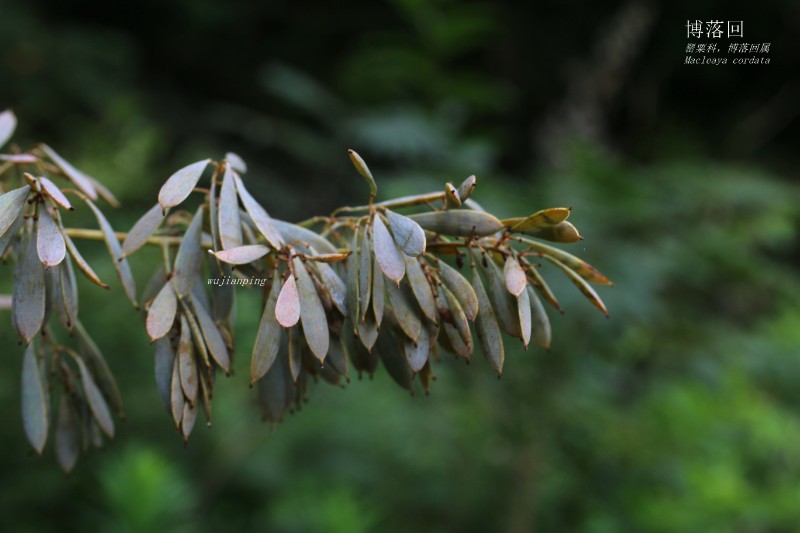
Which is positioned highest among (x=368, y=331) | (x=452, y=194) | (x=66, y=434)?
(x=452, y=194)

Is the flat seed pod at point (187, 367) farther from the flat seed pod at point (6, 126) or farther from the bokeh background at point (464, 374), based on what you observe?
the bokeh background at point (464, 374)

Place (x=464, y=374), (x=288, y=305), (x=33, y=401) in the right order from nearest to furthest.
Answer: (x=288, y=305), (x=33, y=401), (x=464, y=374)

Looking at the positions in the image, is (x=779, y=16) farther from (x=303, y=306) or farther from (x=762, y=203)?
(x=303, y=306)

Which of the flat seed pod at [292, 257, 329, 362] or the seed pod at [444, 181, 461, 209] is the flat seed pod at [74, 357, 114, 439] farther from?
the seed pod at [444, 181, 461, 209]

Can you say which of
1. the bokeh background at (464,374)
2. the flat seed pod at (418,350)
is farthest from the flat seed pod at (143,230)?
the bokeh background at (464,374)

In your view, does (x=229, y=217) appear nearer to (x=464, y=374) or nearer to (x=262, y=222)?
(x=262, y=222)

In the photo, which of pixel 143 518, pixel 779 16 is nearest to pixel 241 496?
pixel 143 518

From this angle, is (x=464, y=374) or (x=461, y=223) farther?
(x=464, y=374)

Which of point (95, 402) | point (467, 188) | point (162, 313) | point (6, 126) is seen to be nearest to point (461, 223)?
point (467, 188)
